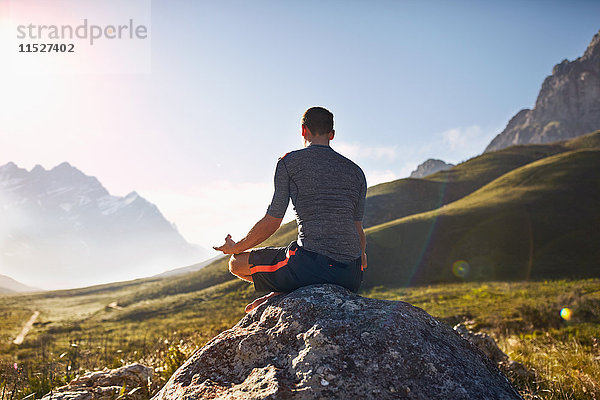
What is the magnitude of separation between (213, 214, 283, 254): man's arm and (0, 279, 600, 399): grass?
9.84ft

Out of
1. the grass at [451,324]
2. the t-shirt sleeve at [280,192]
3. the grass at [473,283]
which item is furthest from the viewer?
the grass at [473,283]

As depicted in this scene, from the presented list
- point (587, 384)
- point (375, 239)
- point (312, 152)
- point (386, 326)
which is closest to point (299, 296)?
point (386, 326)

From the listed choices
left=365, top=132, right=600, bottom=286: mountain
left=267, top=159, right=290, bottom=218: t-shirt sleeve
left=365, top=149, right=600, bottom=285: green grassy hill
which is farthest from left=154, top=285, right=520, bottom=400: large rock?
left=365, top=149, right=600, bottom=285: green grassy hill

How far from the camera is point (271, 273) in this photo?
4.46 meters

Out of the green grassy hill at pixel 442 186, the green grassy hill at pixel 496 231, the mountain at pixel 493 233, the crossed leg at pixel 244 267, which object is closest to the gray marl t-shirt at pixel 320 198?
the crossed leg at pixel 244 267

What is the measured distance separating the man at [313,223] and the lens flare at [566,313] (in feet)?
78.9

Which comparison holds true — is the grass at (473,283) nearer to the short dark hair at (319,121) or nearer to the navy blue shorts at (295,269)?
the navy blue shorts at (295,269)

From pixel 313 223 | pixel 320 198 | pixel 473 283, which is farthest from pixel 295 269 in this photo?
pixel 473 283

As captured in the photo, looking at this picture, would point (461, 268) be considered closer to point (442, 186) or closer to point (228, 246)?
point (228, 246)

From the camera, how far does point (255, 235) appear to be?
441 cm

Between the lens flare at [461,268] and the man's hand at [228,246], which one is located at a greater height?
the man's hand at [228,246]

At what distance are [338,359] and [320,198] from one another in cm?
192

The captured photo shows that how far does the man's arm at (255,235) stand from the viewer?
4.42 meters

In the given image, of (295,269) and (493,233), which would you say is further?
(493,233)
